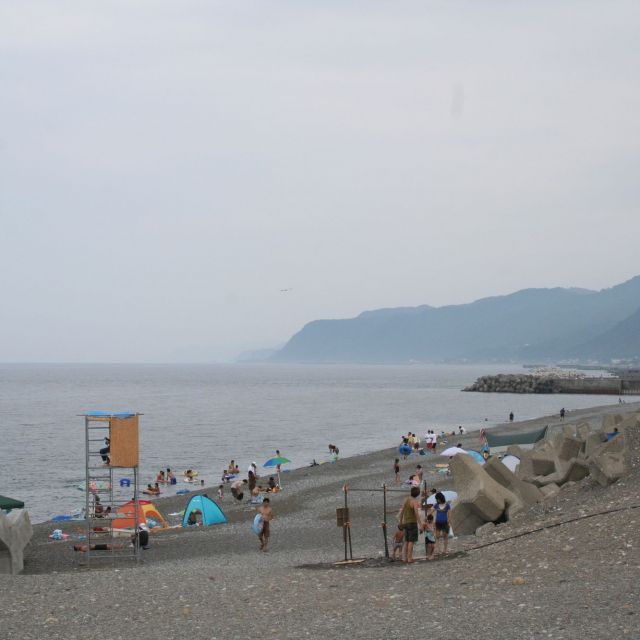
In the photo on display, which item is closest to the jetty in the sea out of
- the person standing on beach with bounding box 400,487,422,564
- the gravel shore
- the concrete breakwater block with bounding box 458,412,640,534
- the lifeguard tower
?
the concrete breakwater block with bounding box 458,412,640,534

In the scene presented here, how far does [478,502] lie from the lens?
57.4 feet

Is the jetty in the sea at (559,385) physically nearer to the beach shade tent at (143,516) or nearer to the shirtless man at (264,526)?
the beach shade tent at (143,516)

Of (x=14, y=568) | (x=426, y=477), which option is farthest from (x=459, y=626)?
(x=426, y=477)

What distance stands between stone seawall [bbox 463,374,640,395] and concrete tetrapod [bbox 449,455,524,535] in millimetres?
96316

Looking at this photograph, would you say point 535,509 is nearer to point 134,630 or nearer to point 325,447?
point 134,630

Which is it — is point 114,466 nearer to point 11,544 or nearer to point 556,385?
point 11,544

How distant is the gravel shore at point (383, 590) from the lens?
9.96 meters

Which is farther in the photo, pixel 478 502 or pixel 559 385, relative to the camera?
pixel 559 385

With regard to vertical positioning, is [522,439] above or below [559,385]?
above

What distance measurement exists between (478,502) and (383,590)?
6034 millimetres

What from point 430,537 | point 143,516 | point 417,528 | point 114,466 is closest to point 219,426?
point 143,516

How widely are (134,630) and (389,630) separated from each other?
9.81ft

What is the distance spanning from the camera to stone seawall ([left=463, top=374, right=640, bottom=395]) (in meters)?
112

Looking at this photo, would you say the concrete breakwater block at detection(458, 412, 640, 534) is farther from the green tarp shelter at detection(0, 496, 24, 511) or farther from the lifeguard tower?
the green tarp shelter at detection(0, 496, 24, 511)
